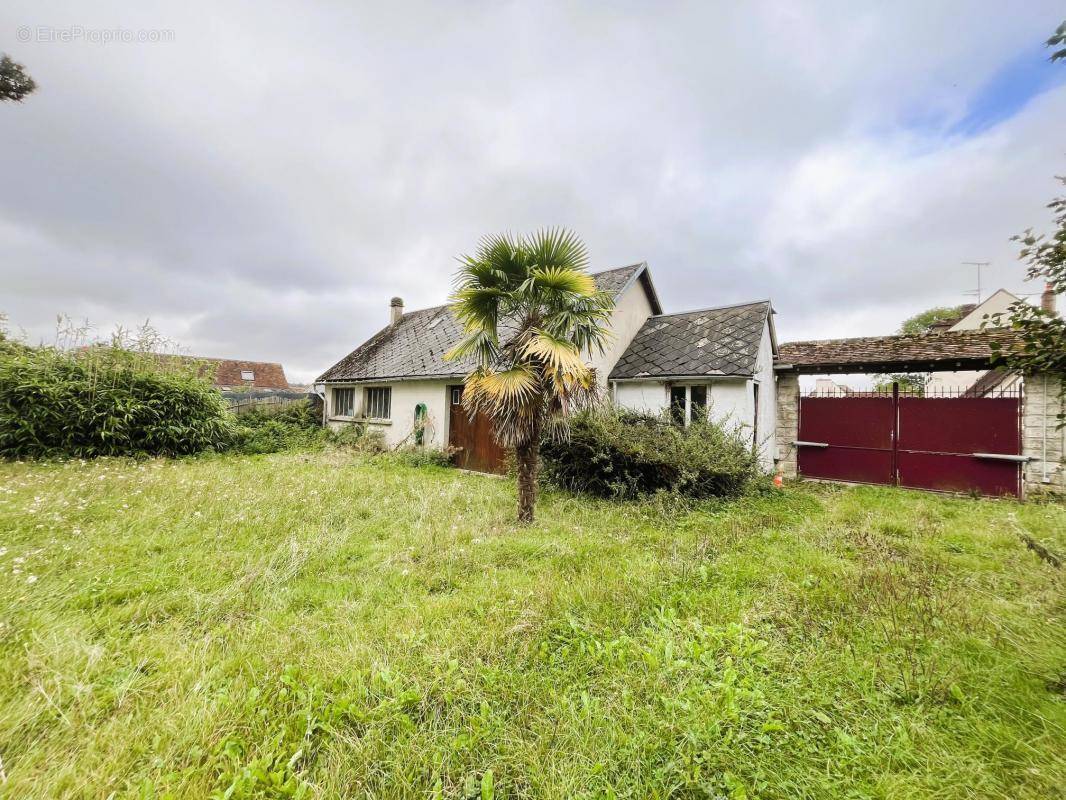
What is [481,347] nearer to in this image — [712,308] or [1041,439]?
[712,308]

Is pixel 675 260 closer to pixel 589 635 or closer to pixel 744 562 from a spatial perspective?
pixel 744 562

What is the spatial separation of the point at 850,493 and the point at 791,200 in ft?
26.7

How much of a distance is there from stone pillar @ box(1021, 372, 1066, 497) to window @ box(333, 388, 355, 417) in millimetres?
19045

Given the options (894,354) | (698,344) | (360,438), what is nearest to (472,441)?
(360,438)

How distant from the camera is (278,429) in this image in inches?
544

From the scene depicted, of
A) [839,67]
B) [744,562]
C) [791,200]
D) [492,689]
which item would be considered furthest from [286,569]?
[791,200]

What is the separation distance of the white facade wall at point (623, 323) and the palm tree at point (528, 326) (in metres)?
4.25

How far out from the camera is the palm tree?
556 cm

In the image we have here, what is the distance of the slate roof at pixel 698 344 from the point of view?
914cm

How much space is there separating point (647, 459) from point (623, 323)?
556 centimetres

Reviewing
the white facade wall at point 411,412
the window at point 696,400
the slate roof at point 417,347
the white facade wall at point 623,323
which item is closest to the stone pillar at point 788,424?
the window at point 696,400

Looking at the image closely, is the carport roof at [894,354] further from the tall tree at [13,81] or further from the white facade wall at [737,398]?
the tall tree at [13,81]

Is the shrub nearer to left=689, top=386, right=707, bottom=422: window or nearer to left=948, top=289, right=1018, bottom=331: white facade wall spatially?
left=689, top=386, right=707, bottom=422: window

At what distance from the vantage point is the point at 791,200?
10617mm
